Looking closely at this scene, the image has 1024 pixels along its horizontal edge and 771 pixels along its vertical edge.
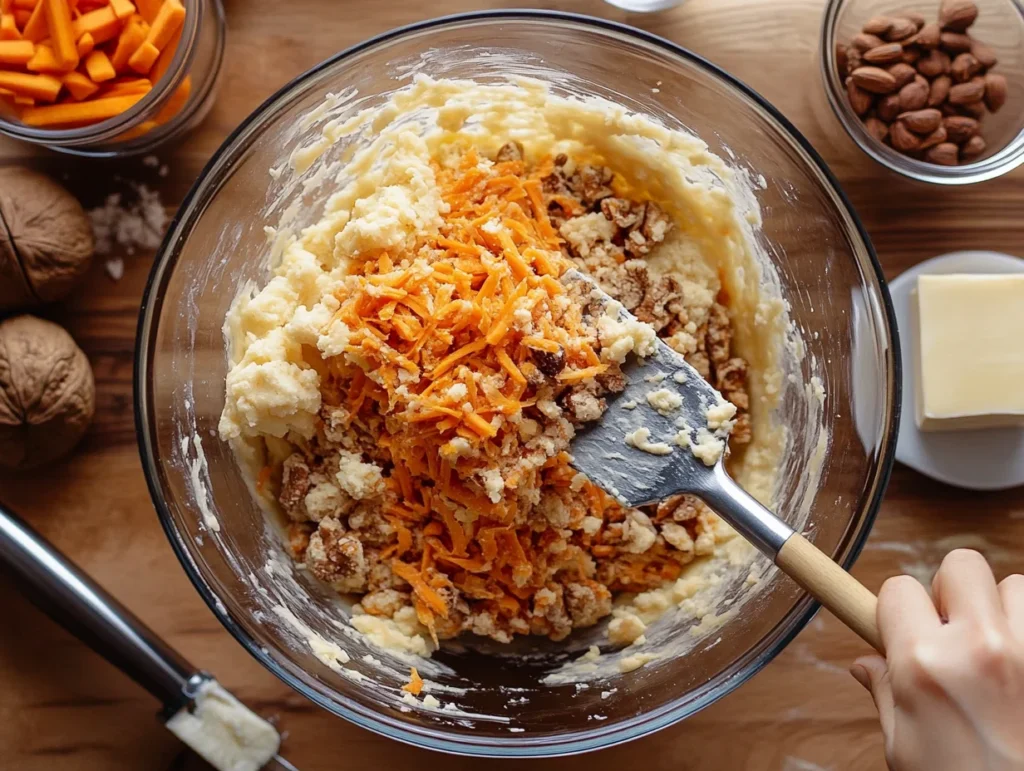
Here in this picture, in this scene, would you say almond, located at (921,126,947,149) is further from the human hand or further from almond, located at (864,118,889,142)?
the human hand

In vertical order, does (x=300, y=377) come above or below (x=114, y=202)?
above

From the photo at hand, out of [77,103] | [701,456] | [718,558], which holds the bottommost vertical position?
[77,103]

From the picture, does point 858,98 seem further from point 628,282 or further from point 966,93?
point 628,282

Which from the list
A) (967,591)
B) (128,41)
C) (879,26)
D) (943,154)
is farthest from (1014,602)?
(128,41)

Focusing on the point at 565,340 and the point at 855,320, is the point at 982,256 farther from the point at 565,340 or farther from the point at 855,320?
the point at 565,340

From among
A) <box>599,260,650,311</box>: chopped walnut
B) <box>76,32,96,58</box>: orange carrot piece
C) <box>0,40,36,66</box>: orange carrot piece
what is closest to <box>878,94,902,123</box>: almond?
<box>599,260,650,311</box>: chopped walnut

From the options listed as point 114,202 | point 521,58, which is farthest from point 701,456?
point 114,202
